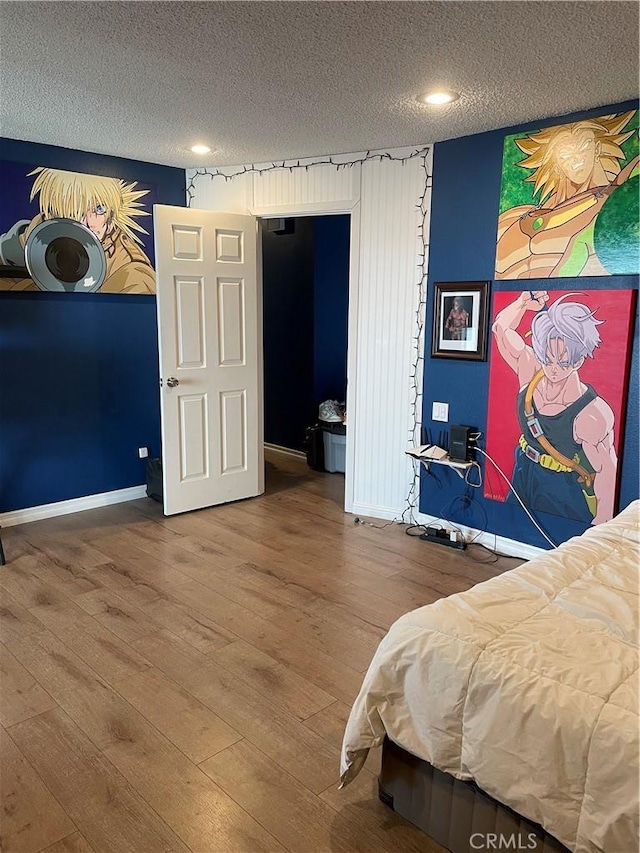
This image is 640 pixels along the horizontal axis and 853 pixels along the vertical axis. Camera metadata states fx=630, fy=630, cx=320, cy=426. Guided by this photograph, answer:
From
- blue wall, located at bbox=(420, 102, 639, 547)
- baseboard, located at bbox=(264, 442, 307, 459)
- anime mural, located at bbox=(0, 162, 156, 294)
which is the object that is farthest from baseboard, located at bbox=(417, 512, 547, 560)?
anime mural, located at bbox=(0, 162, 156, 294)

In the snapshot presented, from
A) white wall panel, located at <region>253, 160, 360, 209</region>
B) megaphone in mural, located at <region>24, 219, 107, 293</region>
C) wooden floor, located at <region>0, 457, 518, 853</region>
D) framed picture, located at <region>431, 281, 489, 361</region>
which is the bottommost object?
wooden floor, located at <region>0, 457, 518, 853</region>

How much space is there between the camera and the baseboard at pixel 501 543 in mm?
3723

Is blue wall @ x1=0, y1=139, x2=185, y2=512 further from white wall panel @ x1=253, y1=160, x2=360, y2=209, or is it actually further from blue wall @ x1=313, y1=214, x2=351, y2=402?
blue wall @ x1=313, y1=214, x2=351, y2=402

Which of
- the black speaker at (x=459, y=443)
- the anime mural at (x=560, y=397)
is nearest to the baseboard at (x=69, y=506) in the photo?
the black speaker at (x=459, y=443)

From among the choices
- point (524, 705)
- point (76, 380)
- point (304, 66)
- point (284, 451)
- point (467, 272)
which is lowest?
point (284, 451)

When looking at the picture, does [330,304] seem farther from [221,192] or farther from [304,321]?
[221,192]

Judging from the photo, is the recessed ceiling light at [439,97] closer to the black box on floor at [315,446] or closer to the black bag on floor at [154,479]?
the black bag on floor at [154,479]

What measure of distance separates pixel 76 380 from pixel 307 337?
7.60 ft

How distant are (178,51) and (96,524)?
117 inches

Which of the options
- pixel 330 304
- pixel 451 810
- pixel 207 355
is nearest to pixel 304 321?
pixel 330 304

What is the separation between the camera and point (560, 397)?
136 inches

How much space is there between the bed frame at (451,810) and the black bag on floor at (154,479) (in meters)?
3.21

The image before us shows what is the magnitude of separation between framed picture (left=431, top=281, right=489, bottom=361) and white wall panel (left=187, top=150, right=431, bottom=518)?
7.0 inches

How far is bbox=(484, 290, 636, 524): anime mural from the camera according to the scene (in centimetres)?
326
